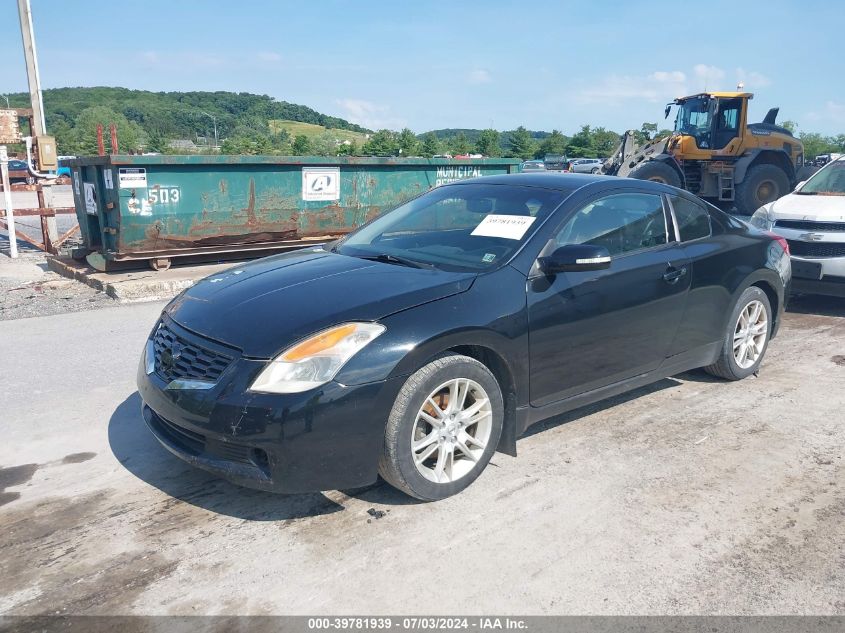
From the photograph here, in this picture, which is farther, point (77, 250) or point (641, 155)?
point (641, 155)

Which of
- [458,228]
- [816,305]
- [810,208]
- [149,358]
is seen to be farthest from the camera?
[816,305]

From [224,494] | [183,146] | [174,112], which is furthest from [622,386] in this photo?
[174,112]

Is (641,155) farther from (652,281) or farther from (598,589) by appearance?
(598,589)

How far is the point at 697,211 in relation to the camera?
4898 mm

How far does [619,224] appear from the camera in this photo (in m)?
4.32

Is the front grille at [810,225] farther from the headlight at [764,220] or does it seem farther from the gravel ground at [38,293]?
the gravel ground at [38,293]

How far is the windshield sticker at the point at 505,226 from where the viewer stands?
13.0 feet

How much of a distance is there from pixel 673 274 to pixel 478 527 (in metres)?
2.19

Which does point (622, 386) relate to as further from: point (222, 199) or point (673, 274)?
point (222, 199)

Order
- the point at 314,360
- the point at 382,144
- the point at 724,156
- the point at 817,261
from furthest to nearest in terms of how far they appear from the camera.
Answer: the point at 382,144, the point at 724,156, the point at 817,261, the point at 314,360

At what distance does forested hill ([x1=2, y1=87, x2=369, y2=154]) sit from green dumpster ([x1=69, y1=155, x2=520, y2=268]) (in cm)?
6271

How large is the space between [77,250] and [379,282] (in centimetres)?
788

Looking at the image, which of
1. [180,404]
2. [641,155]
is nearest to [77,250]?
[180,404]

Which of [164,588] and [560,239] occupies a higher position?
[560,239]
